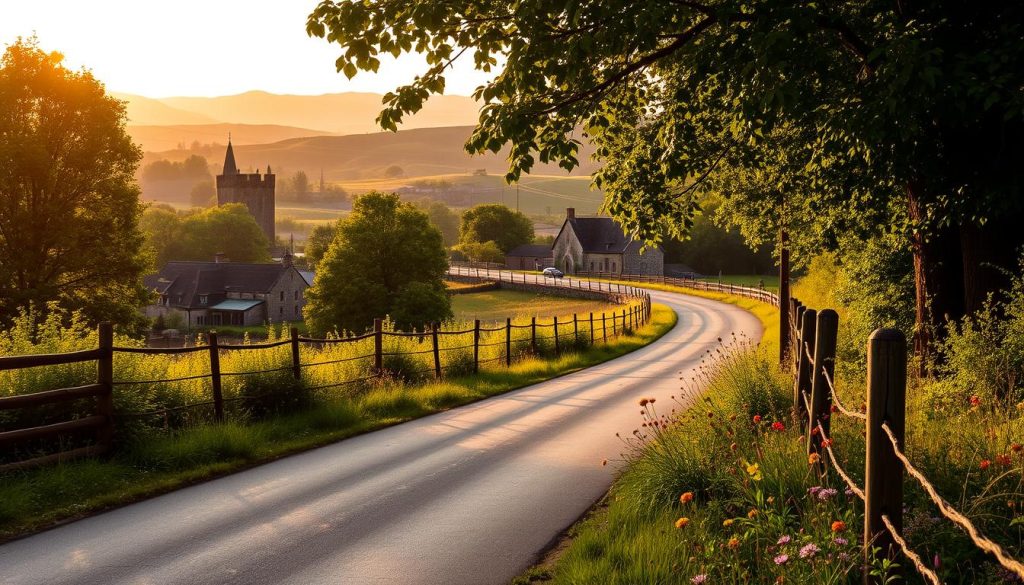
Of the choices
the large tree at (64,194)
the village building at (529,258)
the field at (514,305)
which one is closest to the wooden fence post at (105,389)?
the large tree at (64,194)

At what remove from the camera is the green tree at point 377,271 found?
54750 millimetres

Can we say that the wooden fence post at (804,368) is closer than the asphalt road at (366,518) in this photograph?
No

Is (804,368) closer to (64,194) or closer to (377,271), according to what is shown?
(64,194)

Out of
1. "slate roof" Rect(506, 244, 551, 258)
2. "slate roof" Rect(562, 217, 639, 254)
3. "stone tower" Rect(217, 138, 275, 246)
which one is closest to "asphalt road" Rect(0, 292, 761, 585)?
"slate roof" Rect(562, 217, 639, 254)

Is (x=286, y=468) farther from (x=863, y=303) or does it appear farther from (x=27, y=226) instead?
(x=27, y=226)

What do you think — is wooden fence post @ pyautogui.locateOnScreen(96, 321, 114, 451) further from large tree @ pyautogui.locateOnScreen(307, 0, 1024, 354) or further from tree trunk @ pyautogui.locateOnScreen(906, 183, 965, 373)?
tree trunk @ pyautogui.locateOnScreen(906, 183, 965, 373)

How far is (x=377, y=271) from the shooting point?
56625 millimetres

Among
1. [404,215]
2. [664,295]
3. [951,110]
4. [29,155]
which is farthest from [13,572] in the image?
[664,295]

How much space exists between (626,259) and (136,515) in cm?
10445

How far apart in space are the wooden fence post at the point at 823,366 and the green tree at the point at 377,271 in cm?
4814

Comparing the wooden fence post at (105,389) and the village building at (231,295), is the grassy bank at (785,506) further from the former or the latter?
the village building at (231,295)

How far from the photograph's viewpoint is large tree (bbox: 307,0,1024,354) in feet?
29.3

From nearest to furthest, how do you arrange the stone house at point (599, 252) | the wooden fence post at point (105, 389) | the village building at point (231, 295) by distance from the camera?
the wooden fence post at point (105, 389) < the village building at point (231, 295) < the stone house at point (599, 252)

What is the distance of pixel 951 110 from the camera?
9.03 m
